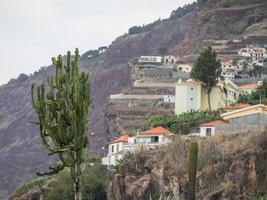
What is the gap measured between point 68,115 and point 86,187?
43849 mm

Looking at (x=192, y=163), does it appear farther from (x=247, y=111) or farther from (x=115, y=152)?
(x=115, y=152)

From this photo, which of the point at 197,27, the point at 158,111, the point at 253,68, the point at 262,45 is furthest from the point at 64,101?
the point at 197,27

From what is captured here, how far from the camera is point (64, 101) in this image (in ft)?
101

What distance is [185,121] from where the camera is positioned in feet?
251

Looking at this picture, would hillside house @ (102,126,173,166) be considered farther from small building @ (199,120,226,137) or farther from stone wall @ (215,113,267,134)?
stone wall @ (215,113,267,134)

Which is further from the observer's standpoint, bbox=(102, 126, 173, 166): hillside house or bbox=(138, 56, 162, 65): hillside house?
bbox=(138, 56, 162, 65): hillside house

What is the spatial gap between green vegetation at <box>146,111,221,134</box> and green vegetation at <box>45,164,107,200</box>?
21.9ft

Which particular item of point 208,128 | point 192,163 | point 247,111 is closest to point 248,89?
point 247,111

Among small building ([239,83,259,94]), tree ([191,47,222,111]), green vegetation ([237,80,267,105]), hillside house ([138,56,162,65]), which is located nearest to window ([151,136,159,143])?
green vegetation ([237,80,267,105])

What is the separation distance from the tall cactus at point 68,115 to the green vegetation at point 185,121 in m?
43.8

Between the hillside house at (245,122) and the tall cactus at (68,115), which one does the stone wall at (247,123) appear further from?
the tall cactus at (68,115)

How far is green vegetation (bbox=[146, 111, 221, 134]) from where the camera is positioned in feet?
245

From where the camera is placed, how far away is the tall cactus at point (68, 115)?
30375 mm

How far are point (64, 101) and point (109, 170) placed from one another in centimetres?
4441
